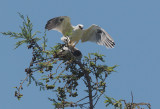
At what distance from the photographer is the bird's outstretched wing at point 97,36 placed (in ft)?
33.7

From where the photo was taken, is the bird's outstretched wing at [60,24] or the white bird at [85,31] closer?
the white bird at [85,31]

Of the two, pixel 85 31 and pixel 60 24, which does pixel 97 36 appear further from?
pixel 60 24

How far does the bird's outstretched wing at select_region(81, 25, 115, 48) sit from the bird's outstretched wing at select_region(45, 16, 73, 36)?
1.61 ft

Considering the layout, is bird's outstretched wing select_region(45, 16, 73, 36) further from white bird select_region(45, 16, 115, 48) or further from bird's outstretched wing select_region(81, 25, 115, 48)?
bird's outstretched wing select_region(81, 25, 115, 48)

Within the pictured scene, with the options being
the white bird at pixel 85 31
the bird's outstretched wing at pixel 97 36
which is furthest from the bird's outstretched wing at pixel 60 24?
the bird's outstretched wing at pixel 97 36

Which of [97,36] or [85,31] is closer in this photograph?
[85,31]

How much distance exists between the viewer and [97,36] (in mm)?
10477

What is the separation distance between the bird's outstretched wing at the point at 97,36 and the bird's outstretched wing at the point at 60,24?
1.61 feet

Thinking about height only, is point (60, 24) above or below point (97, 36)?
above

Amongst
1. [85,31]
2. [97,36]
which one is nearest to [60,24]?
[85,31]

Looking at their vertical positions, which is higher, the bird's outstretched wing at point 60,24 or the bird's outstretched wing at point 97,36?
the bird's outstretched wing at point 60,24

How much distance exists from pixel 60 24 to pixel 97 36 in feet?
3.57

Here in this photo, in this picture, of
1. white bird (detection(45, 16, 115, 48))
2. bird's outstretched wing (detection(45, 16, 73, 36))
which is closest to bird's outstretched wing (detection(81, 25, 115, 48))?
white bird (detection(45, 16, 115, 48))

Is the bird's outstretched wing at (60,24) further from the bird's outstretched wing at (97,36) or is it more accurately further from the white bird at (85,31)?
the bird's outstretched wing at (97,36)
